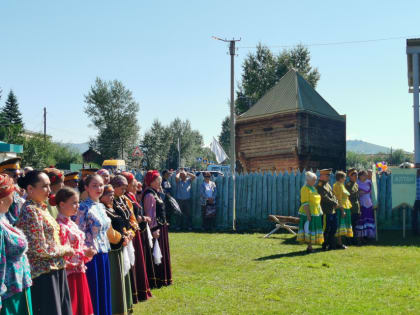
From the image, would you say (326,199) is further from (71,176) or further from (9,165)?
(9,165)

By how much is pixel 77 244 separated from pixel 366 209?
29.7ft

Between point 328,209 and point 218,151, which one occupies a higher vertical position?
point 218,151

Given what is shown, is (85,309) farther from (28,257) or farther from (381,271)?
(381,271)

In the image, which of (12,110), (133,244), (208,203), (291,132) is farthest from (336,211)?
(12,110)

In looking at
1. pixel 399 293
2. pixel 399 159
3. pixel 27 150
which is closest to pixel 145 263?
pixel 399 293

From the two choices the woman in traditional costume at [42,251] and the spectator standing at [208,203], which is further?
the spectator standing at [208,203]

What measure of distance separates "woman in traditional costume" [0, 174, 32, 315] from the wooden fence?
11.7 meters

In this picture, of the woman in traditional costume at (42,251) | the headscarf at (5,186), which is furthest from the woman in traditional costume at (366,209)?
the headscarf at (5,186)

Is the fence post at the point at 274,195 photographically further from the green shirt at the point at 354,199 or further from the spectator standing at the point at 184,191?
the green shirt at the point at 354,199

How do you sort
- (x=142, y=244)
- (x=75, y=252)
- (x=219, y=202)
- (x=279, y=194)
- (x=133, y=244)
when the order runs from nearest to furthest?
(x=75, y=252) < (x=133, y=244) < (x=142, y=244) < (x=279, y=194) < (x=219, y=202)

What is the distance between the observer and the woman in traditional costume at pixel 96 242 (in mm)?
4777

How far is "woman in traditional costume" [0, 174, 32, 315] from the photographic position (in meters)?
Answer: 3.32

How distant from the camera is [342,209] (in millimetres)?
10594

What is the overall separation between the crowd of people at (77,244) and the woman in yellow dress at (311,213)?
3.81 meters
